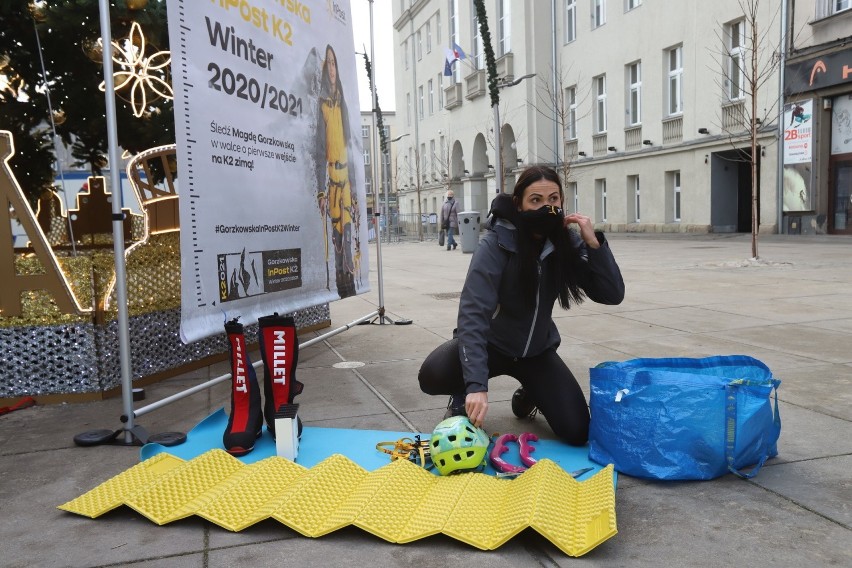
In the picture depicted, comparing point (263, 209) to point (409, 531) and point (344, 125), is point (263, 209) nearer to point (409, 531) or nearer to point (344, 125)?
point (344, 125)

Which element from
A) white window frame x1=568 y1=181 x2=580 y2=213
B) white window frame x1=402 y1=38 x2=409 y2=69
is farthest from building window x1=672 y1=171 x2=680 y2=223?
white window frame x1=402 y1=38 x2=409 y2=69

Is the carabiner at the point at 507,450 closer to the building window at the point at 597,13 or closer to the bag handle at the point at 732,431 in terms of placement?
the bag handle at the point at 732,431

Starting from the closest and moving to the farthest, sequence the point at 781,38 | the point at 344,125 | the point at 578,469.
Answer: the point at 578,469, the point at 344,125, the point at 781,38

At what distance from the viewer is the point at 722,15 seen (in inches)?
904

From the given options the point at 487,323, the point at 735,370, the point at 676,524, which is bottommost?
the point at 676,524

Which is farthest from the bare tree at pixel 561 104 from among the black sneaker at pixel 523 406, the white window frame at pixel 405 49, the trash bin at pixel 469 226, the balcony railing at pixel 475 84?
the black sneaker at pixel 523 406

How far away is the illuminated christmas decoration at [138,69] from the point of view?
18.6ft

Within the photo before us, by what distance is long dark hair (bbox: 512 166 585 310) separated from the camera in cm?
354

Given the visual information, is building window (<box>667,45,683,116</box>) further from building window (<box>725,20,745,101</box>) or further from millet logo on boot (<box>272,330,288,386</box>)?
millet logo on boot (<box>272,330,288,386</box>)

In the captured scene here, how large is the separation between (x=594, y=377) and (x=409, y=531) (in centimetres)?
116

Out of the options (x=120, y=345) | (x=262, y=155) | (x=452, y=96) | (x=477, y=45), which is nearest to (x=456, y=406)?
(x=120, y=345)

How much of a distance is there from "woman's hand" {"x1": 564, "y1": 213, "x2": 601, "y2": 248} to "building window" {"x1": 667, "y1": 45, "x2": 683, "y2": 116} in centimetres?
2417

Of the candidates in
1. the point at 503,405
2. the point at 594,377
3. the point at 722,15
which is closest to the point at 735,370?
the point at 594,377

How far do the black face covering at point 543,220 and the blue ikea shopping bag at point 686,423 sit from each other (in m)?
0.73
